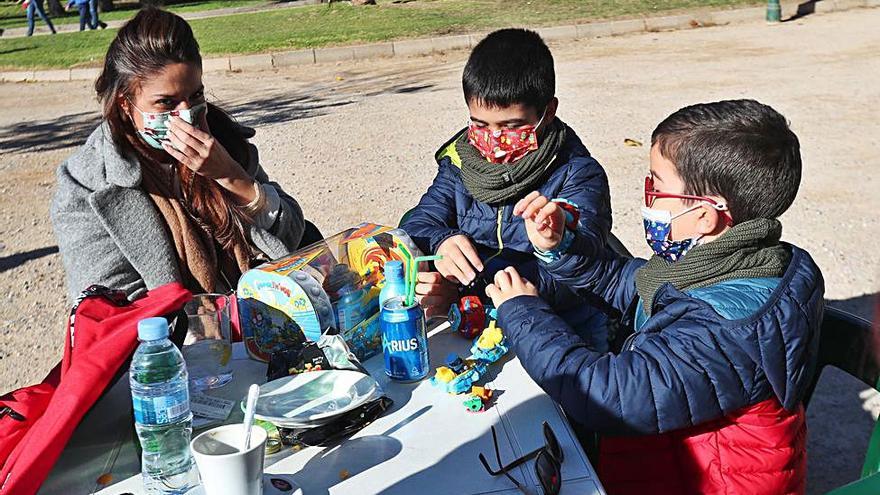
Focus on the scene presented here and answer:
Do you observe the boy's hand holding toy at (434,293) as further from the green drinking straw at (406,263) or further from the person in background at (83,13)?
the person in background at (83,13)

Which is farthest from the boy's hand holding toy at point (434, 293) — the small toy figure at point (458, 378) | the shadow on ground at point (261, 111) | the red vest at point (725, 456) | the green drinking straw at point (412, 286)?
the shadow on ground at point (261, 111)

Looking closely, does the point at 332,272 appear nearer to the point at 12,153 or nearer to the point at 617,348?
the point at 617,348

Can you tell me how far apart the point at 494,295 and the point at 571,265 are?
44 cm

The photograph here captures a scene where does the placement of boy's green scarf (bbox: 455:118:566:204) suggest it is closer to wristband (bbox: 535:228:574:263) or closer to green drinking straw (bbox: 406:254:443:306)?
wristband (bbox: 535:228:574:263)

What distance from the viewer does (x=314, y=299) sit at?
2410 millimetres

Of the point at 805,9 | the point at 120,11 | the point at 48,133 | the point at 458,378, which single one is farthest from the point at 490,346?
the point at 120,11

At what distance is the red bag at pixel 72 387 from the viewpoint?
1.91 m

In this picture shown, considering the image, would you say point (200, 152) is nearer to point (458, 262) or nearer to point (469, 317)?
point (458, 262)

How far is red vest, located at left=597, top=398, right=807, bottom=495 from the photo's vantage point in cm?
218

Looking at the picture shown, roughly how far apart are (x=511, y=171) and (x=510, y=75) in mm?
317

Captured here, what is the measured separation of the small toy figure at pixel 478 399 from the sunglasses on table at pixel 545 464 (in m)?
0.15

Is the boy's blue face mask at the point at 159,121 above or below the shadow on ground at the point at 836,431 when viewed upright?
above

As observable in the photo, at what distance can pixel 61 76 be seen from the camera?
560 inches

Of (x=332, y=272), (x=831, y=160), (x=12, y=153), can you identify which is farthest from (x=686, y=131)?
(x=12, y=153)
